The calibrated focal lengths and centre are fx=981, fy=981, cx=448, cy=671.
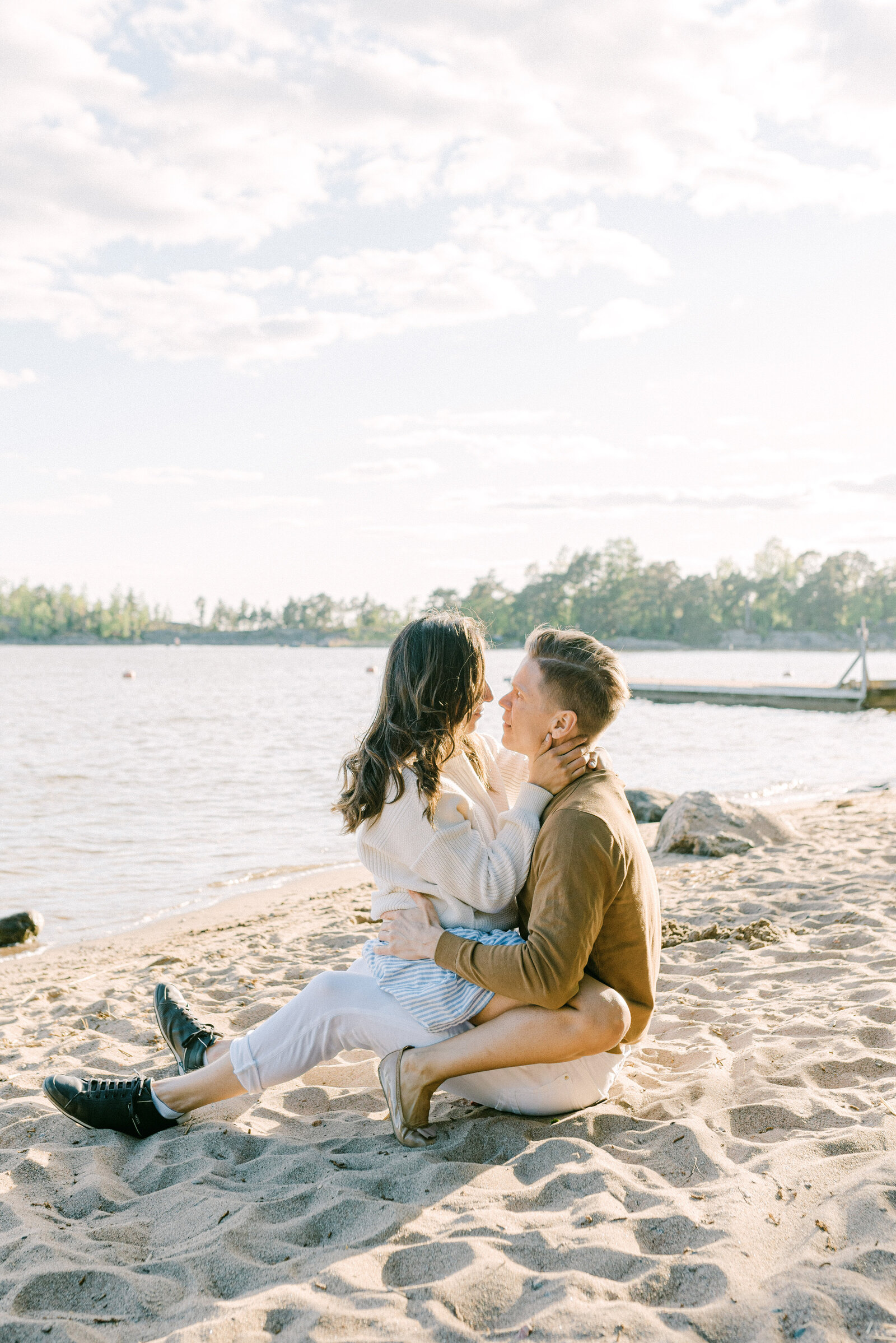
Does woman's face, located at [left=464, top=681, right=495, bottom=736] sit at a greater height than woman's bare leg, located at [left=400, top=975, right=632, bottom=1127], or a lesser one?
greater

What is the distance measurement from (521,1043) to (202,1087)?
1.04m

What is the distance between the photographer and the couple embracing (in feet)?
8.96

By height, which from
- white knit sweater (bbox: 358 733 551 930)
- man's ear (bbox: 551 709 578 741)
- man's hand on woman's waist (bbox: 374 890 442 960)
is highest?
man's ear (bbox: 551 709 578 741)

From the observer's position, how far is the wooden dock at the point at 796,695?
28.3 metres

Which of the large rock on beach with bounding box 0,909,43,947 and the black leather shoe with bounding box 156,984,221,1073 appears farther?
the large rock on beach with bounding box 0,909,43,947

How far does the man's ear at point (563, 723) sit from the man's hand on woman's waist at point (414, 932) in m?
0.63

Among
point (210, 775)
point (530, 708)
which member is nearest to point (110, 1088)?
point (530, 708)

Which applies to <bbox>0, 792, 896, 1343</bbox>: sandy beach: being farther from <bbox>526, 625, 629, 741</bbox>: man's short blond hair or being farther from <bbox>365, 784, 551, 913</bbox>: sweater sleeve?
<bbox>526, 625, 629, 741</bbox>: man's short blond hair

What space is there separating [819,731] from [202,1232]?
2248cm

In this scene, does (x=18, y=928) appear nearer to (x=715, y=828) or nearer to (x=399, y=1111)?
(x=399, y=1111)

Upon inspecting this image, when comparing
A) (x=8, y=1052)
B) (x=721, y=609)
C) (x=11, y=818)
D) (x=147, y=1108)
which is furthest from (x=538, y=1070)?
(x=721, y=609)

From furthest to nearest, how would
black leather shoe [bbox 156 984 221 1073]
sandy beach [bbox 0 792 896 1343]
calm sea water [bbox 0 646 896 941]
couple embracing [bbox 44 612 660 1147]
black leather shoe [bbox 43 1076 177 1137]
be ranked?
calm sea water [bbox 0 646 896 941] < black leather shoe [bbox 156 984 221 1073] < black leather shoe [bbox 43 1076 177 1137] < couple embracing [bbox 44 612 660 1147] < sandy beach [bbox 0 792 896 1343]

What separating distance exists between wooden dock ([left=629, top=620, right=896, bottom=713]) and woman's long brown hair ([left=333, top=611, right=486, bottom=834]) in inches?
1001

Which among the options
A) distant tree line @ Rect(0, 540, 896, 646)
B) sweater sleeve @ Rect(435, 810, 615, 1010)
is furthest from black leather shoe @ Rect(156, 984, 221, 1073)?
distant tree line @ Rect(0, 540, 896, 646)
